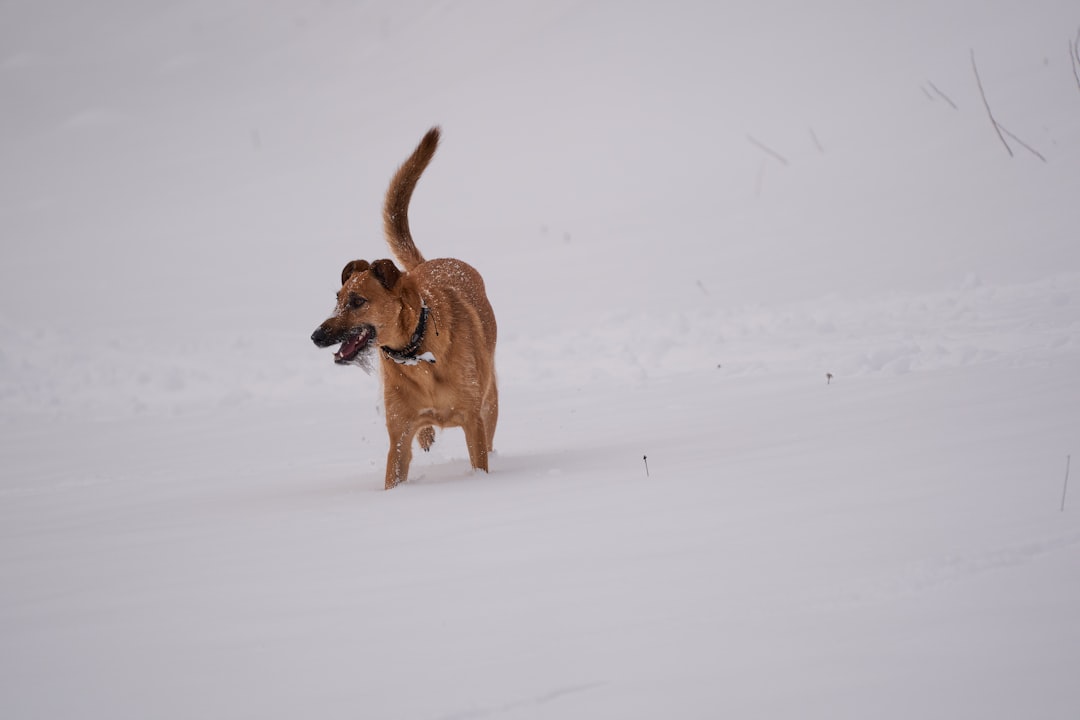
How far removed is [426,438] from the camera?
511 centimetres

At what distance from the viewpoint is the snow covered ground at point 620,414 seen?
1.73 m

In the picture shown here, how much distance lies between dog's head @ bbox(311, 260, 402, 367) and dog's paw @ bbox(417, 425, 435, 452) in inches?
40.2

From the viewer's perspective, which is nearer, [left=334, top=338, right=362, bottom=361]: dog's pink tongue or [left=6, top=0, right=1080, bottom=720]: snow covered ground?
[left=6, top=0, right=1080, bottom=720]: snow covered ground

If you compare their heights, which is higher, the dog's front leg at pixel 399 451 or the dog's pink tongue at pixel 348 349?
the dog's pink tongue at pixel 348 349

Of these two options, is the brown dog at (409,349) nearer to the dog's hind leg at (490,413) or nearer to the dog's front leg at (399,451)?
the dog's front leg at (399,451)

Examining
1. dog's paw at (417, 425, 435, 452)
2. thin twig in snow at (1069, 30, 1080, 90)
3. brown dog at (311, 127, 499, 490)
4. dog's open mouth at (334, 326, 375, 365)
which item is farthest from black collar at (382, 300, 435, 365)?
thin twig in snow at (1069, 30, 1080, 90)

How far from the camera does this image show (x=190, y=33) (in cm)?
3047

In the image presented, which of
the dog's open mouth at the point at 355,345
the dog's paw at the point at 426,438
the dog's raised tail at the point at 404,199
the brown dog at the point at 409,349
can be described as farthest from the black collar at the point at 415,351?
the dog's raised tail at the point at 404,199

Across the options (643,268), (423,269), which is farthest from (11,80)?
(423,269)

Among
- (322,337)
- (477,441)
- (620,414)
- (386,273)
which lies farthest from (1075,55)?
(322,337)

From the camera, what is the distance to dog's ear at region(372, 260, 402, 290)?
13.3 ft

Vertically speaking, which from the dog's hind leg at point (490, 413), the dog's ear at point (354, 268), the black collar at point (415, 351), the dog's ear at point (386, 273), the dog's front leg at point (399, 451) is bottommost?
the dog's front leg at point (399, 451)

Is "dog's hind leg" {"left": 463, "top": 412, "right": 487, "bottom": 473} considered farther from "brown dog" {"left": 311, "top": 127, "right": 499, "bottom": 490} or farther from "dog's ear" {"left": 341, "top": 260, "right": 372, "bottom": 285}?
"dog's ear" {"left": 341, "top": 260, "right": 372, "bottom": 285}

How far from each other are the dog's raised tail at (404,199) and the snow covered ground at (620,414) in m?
1.24
